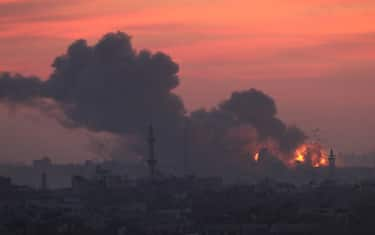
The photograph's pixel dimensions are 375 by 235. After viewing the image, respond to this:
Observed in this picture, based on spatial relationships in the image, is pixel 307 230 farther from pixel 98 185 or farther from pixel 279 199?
pixel 98 185

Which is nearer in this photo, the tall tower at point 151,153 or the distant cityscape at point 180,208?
the distant cityscape at point 180,208

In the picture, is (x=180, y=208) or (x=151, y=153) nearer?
(x=180, y=208)

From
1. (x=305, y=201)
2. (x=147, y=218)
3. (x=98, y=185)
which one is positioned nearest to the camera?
(x=147, y=218)

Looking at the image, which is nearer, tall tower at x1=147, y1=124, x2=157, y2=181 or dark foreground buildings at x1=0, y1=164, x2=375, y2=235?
dark foreground buildings at x1=0, y1=164, x2=375, y2=235

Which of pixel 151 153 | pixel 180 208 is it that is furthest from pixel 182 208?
pixel 151 153

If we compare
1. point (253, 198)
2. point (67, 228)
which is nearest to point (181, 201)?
point (253, 198)

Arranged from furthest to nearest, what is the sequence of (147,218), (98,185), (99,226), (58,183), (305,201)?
(58,183) → (98,185) → (305,201) → (147,218) → (99,226)

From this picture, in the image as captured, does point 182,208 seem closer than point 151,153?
Yes

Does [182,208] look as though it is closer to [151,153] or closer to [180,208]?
[180,208]

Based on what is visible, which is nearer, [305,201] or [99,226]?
[99,226]

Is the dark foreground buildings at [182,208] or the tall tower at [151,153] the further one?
the tall tower at [151,153]

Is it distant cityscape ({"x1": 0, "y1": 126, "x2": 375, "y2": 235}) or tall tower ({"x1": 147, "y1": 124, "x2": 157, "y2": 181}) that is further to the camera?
tall tower ({"x1": 147, "y1": 124, "x2": 157, "y2": 181})
